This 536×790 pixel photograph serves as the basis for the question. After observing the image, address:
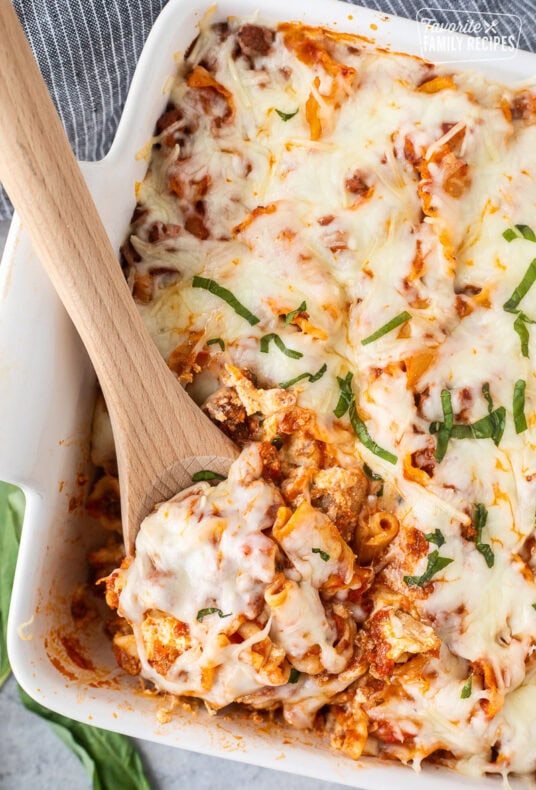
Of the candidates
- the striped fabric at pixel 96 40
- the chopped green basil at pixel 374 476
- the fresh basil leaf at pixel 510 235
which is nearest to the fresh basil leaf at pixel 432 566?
the chopped green basil at pixel 374 476

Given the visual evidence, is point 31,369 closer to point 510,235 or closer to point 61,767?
point 510,235

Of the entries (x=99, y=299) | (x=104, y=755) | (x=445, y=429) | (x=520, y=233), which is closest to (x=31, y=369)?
(x=99, y=299)

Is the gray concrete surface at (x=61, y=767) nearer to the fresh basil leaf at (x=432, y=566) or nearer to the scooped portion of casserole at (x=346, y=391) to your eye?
the scooped portion of casserole at (x=346, y=391)

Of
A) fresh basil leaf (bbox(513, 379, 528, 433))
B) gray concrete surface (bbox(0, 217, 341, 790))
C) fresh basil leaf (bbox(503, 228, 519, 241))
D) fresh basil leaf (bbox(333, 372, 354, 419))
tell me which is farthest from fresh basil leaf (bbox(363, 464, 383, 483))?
gray concrete surface (bbox(0, 217, 341, 790))

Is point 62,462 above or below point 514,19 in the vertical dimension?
below

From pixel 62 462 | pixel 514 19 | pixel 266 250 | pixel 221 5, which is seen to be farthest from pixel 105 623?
pixel 514 19

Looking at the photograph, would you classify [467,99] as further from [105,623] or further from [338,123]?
[105,623]
